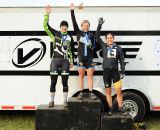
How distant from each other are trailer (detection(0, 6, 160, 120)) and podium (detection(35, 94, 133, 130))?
0.77 meters

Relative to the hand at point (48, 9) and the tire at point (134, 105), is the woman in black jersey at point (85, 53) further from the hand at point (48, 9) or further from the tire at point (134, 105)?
the tire at point (134, 105)

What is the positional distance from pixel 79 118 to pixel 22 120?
1.91 metres

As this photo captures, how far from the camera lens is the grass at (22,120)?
8.00m

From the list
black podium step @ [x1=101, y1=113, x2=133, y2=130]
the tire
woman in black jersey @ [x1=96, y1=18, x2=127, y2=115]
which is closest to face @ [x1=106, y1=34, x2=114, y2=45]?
woman in black jersey @ [x1=96, y1=18, x2=127, y2=115]

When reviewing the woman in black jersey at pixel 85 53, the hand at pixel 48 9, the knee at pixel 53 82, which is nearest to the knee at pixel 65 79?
the knee at pixel 53 82

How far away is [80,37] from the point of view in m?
7.59

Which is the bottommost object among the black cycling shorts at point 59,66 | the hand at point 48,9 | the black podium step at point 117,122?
the black podium step at point 117,122

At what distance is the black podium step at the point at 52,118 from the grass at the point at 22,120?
0.82 meters

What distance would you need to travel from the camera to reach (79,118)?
282 inches

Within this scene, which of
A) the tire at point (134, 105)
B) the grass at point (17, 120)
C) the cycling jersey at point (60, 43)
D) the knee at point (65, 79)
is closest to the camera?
the knee at point (65, 79)

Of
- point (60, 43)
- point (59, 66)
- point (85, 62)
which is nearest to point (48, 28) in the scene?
point (60, 43)

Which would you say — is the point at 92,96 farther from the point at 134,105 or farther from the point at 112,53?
the point at 134,105

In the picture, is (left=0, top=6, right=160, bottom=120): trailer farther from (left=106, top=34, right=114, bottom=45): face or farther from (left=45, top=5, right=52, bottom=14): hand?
(left=106, top=34, right=114, bottom=45): face

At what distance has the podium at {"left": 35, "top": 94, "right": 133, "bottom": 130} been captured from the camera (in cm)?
711
